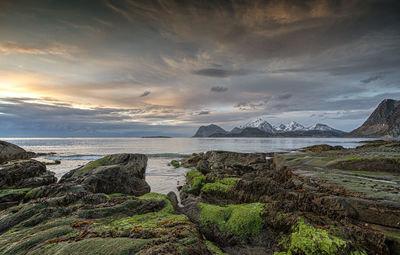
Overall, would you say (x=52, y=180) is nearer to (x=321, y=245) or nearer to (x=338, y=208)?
(x=321, y=245)

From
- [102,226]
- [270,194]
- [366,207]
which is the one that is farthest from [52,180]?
[366,207]

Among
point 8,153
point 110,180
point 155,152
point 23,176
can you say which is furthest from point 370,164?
point 155,152

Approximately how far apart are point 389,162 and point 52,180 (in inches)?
928

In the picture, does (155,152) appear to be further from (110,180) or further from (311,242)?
(311,242)

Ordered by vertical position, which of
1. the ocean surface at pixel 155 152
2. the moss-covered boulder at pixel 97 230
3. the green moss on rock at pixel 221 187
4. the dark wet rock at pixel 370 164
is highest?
the dark wet rock at pixel 370 164

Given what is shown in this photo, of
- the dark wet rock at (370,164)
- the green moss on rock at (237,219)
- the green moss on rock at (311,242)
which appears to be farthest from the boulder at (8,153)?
the dark wet rock at (370,164)

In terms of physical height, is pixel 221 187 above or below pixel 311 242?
below

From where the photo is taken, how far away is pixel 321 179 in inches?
402

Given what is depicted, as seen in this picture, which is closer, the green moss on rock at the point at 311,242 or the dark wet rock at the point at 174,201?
the green moss on rock at the point at 311,242

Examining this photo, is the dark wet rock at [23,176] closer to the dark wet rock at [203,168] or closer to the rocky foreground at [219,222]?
the rocky foreground at [219,222]

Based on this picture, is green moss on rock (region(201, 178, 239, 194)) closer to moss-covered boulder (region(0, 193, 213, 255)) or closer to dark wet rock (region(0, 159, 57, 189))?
moss-covered boulder (region(0, 193, 213, 255))

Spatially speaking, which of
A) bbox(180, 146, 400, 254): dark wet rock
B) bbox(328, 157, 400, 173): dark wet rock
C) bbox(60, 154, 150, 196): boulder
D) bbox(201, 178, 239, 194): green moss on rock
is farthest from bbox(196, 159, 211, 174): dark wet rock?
bbox(328, 157, 400, 173): dark wet rock

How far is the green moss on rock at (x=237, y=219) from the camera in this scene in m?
6.09

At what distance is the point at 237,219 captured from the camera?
A: 253 inches
